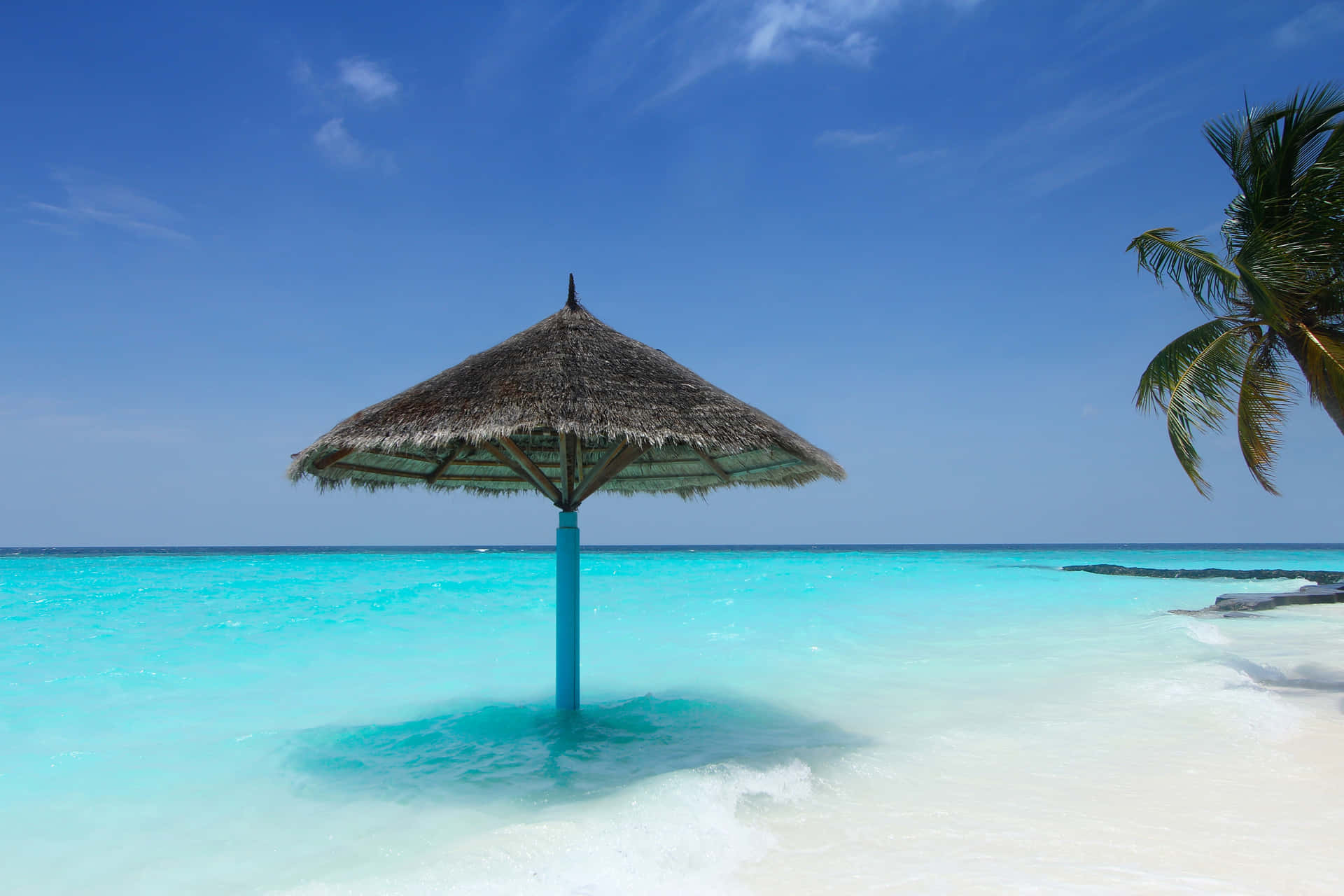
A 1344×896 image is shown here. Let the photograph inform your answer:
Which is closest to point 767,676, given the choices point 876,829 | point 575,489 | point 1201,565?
point 575,489

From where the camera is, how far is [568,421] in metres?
3.84

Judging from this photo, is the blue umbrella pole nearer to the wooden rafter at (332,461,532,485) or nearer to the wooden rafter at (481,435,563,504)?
the wooden rafter at (481,435,563,504)

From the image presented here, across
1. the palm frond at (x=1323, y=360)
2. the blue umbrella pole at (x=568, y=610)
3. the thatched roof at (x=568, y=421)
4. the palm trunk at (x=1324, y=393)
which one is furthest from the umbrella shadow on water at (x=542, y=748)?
the palm trunk at (x=1324, y=393)

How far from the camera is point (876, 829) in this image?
3322 mm

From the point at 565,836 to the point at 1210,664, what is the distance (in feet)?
22.8

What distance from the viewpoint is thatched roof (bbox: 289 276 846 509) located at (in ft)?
12.9

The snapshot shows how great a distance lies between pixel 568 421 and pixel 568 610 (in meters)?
1.36

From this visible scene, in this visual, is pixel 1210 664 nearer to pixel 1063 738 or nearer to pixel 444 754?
pixel 1063 738

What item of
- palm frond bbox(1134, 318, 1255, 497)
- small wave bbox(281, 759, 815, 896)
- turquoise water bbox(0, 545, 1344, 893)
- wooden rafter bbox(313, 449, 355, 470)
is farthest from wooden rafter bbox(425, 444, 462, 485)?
palm frond bbox(1134, 318, 1255, 497)

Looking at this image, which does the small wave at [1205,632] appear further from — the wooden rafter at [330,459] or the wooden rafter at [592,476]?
the wooden rafter at [330,459]

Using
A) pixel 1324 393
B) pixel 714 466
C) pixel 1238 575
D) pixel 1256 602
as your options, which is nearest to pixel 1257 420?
pixel 1324 393

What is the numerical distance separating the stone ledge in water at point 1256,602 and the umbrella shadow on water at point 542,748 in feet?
32.0

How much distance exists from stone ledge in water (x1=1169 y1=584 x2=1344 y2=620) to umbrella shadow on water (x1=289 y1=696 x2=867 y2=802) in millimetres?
9752

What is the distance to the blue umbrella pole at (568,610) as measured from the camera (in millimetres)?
4566
